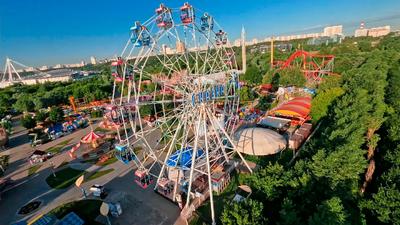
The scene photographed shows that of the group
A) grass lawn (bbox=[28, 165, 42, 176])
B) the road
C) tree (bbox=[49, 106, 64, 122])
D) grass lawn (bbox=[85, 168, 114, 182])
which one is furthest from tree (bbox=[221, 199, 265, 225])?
tree (bbox=[49, 106, 64, 122])

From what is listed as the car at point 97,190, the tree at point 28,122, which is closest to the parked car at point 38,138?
the tree at point 28,122

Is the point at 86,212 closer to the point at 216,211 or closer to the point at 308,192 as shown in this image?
the point at 216,211

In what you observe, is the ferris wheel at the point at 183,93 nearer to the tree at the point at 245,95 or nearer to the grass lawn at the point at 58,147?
the grass lawn at the point at 58,147

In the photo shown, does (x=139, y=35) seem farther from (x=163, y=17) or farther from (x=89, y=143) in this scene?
(x=89, y=143)

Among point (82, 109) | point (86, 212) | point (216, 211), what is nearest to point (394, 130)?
point (216, 211)

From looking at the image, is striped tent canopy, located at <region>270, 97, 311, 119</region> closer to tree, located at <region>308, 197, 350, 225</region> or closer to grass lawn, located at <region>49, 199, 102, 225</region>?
tree, located at <region>308, 197, 350, 225</region>

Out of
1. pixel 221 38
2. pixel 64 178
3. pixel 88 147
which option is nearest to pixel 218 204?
pixel 221 38
